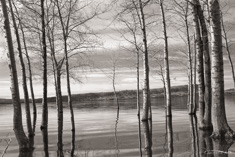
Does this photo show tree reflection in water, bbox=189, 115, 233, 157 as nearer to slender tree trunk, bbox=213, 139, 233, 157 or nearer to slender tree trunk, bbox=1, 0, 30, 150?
slender tree trunk, bbox=213, 139, 233, 157

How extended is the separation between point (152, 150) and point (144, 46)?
13.5 metres

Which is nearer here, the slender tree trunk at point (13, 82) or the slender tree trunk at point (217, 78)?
the slender tree trunk at point (217, 78)

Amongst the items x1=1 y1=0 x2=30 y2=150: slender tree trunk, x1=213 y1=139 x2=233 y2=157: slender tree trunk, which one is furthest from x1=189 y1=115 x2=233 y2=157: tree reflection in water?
x1=1 y1=0 x2=30 y2=150: slender tree trunk

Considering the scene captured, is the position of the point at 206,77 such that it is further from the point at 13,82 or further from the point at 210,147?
the point at 13,82

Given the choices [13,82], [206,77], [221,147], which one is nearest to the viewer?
[221,147]

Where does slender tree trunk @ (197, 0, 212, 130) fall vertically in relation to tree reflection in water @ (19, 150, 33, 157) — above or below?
above

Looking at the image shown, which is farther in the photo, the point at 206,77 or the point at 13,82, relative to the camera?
the point at 206,77

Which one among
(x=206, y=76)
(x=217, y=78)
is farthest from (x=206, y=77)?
(x=217, y=78)

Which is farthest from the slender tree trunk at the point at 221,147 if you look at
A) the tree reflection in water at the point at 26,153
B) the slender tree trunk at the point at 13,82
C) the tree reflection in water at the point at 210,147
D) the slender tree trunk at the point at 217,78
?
the slender tree trunk at the point at 13,82

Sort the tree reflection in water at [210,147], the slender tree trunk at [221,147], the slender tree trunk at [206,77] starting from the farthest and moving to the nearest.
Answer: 1. the slender tree trunk at [206,77]
2. the tree reflection in water at [210,147]
3. the slender tree trunk at [221,147]

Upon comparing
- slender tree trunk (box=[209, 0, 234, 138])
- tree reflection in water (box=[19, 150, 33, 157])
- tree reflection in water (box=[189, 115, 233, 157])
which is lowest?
tree reflection in water (box=[19, 150, 33, 157])

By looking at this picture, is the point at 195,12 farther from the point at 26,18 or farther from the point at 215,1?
the point at 26,18

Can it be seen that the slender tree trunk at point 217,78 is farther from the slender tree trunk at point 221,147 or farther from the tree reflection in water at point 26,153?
the tree reflection in water at point 26,153

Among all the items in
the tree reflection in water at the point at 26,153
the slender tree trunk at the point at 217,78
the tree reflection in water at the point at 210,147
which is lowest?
the tree reflection in water at the point at 26,153
